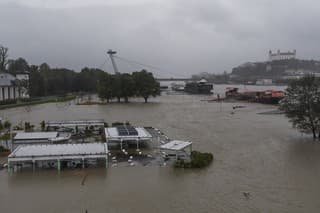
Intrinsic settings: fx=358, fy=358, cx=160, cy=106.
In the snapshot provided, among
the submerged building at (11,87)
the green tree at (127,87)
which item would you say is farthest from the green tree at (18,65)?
the green tree at (127,87)

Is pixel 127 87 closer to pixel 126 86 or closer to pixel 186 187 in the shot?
pixel 126 86

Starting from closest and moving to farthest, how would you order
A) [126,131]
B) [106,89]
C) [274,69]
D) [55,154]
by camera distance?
[55,154], [126,131], [106,89], [274,69]

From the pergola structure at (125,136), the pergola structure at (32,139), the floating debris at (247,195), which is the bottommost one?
the floating debris at (247,195)

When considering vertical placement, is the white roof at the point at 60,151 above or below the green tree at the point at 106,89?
below

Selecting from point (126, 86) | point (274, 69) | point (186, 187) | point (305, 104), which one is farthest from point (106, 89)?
point (274, 69)

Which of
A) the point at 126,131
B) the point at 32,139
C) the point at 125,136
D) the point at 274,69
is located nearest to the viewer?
the point at 125,136

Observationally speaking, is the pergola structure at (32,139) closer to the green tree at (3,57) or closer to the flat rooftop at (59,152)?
the flat rooftop at (59,152)

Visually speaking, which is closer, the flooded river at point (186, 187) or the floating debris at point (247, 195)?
the flooded river at point (186, 187)
